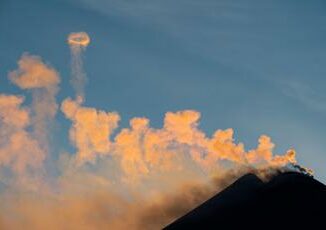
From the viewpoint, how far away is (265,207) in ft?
335

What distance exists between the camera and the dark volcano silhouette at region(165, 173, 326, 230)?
94.8 meters

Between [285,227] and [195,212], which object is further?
[195,212]

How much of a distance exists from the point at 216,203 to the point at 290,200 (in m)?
15.8

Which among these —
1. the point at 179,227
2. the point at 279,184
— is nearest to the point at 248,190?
the point at 279,184

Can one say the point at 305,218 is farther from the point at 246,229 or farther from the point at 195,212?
the point at 195,212

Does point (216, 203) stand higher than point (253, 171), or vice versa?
point (253, 171)

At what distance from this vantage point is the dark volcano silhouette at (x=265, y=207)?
9475 centimetres

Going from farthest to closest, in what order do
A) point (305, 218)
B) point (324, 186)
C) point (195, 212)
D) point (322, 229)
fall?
point (324, 186) < point (195, 212) < point (305, 218) < point (322, 229)

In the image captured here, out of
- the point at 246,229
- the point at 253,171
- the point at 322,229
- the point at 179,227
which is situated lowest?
the point at 322,229

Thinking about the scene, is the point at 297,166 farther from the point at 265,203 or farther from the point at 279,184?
the point at 265,203

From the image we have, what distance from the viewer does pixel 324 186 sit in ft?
364

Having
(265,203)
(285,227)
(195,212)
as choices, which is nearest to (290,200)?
(265,203)

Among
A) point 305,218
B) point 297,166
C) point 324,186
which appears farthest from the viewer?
point 297,166

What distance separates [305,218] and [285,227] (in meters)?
6.06
